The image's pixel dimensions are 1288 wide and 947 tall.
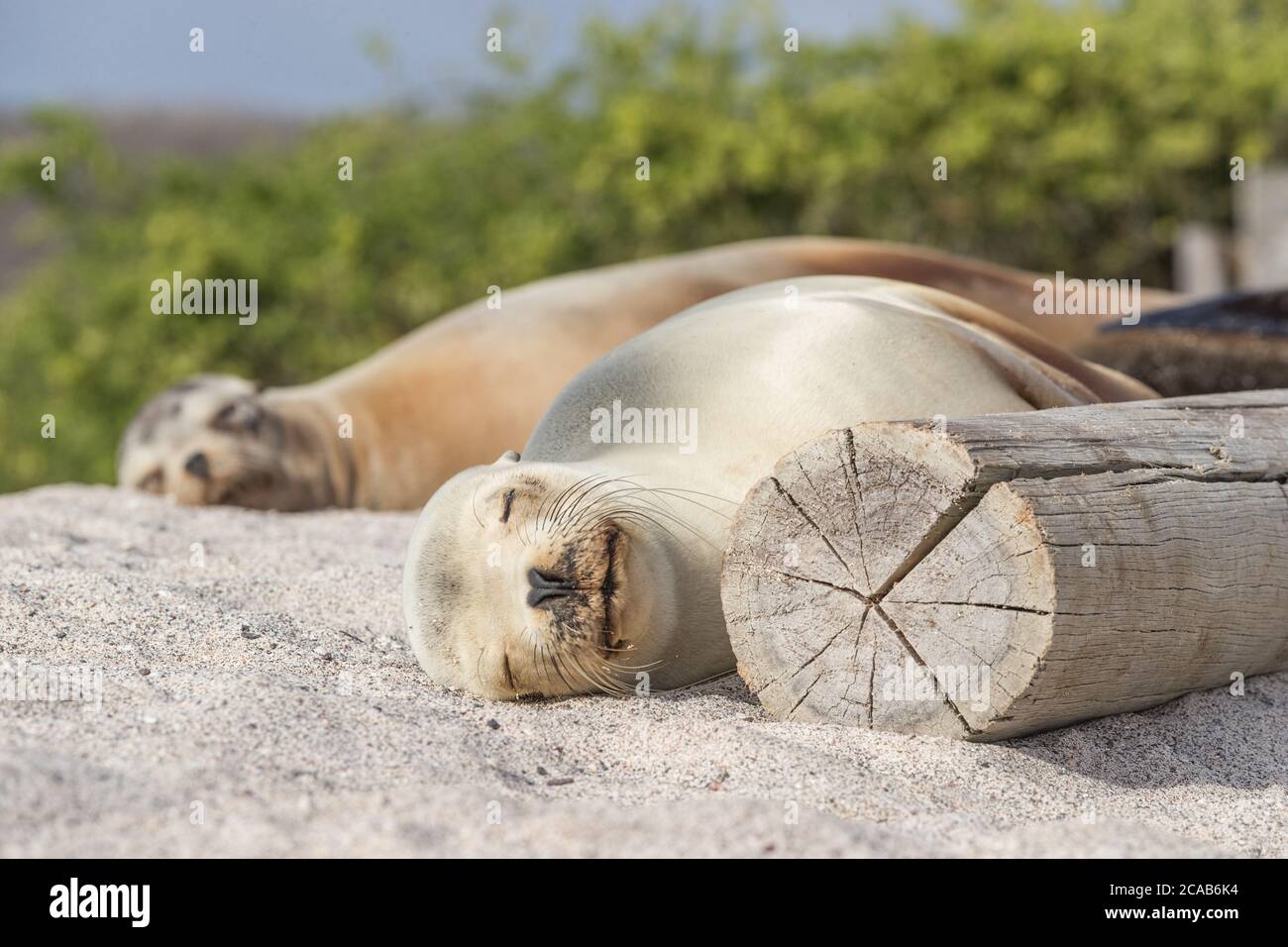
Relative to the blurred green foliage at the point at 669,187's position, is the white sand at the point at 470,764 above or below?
below

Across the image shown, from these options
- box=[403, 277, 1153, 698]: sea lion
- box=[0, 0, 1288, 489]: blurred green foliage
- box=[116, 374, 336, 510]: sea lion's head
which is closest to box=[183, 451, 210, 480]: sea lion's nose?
box=[116, 374, 336, 510]: sea lion's head

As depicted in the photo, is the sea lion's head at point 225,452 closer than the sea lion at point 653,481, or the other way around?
the sea lion at point 653,481

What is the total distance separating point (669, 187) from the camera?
8.27 metres

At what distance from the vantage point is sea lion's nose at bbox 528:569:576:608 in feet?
8.82

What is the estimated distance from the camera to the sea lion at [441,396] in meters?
5.61

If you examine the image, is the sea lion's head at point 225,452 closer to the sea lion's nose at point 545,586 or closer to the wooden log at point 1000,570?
the sea lion's nose at point 545,586

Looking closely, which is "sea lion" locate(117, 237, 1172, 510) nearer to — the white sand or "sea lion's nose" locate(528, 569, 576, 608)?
the white sand

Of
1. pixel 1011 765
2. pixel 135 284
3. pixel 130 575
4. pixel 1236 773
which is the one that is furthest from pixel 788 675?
pixel 135 284

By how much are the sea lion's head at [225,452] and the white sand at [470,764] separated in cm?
201

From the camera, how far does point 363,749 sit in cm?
240

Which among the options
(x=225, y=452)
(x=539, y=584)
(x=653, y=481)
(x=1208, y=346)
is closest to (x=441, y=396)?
(x=225, y=452)

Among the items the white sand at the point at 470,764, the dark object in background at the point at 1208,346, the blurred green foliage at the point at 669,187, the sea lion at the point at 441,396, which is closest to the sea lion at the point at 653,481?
the white sand at the point at 470,764
